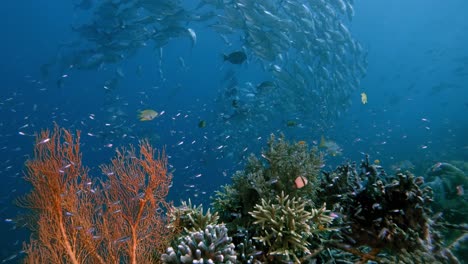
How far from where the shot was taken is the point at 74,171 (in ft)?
15.6

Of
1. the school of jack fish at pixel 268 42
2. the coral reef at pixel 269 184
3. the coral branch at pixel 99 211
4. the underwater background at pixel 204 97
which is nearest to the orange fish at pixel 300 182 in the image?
the coral reef at pixel 269 184

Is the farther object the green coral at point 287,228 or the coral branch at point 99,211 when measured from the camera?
the coral branch at point 99,211

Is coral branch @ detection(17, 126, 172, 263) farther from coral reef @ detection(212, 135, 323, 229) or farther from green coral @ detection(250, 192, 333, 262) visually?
green coral @ detection(250, 192, 333, 262)

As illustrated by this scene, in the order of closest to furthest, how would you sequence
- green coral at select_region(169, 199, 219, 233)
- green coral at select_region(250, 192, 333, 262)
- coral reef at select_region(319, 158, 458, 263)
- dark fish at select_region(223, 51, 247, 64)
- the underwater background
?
coral reef at select_region(319, 158, 458, 263), green coral at select_region(250, 192, 333, 262), green coral at select_region(169, 199, 219, 233), dark fish at select_region(223, 51, 247, 64), the underwater background

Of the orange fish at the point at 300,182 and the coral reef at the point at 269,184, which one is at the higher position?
the orange fish at the point at 300,182

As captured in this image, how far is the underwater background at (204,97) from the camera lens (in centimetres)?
1880

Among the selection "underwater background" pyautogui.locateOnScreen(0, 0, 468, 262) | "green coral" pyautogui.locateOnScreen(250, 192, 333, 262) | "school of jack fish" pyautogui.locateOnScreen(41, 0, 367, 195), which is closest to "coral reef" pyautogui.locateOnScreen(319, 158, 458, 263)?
"green coral" pyautogui.locateOnScreen(250, 192, 333, 262)

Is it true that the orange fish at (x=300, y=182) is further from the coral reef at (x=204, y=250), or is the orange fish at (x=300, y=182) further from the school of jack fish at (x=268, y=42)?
the school of jack fish at (x=268, y=42)

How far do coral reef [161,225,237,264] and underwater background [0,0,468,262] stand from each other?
706 centimetres

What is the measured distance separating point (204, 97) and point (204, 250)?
84788 millimetres

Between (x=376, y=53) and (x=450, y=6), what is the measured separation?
3381 centimetres

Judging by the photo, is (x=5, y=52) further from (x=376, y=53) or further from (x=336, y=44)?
(x=376, y=53)

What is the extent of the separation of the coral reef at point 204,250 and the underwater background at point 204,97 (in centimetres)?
706

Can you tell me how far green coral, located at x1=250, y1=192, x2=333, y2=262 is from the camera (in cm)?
396
